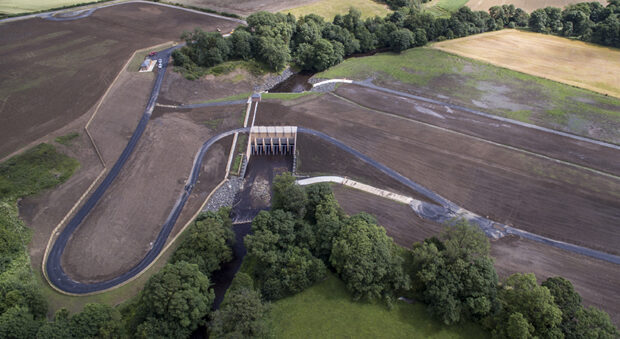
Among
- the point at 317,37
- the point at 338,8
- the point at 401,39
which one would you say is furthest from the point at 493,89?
the point at 338,8

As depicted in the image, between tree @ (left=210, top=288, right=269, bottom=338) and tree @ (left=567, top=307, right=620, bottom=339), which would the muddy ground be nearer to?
tree @ (left=567, top=307, right=620, bottom=339)

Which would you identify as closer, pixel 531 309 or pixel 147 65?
pixel 531 309

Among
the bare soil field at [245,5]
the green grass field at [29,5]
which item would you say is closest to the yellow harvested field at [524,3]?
the bare soil field at [245,5]

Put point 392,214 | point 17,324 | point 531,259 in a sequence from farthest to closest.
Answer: point 392,214
point 531,259
point 17,324

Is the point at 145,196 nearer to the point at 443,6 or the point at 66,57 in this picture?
the point at 66,57

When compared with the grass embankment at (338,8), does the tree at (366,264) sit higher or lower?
lower

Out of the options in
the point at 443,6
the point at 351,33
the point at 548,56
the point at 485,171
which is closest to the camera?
the point at 485,171

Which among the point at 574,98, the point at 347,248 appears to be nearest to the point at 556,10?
the point at 574,98

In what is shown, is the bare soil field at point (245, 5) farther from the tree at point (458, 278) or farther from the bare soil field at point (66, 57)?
the tree at point (458, 278)

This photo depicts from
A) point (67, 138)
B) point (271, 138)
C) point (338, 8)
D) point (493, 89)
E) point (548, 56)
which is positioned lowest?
point (67, 138)
